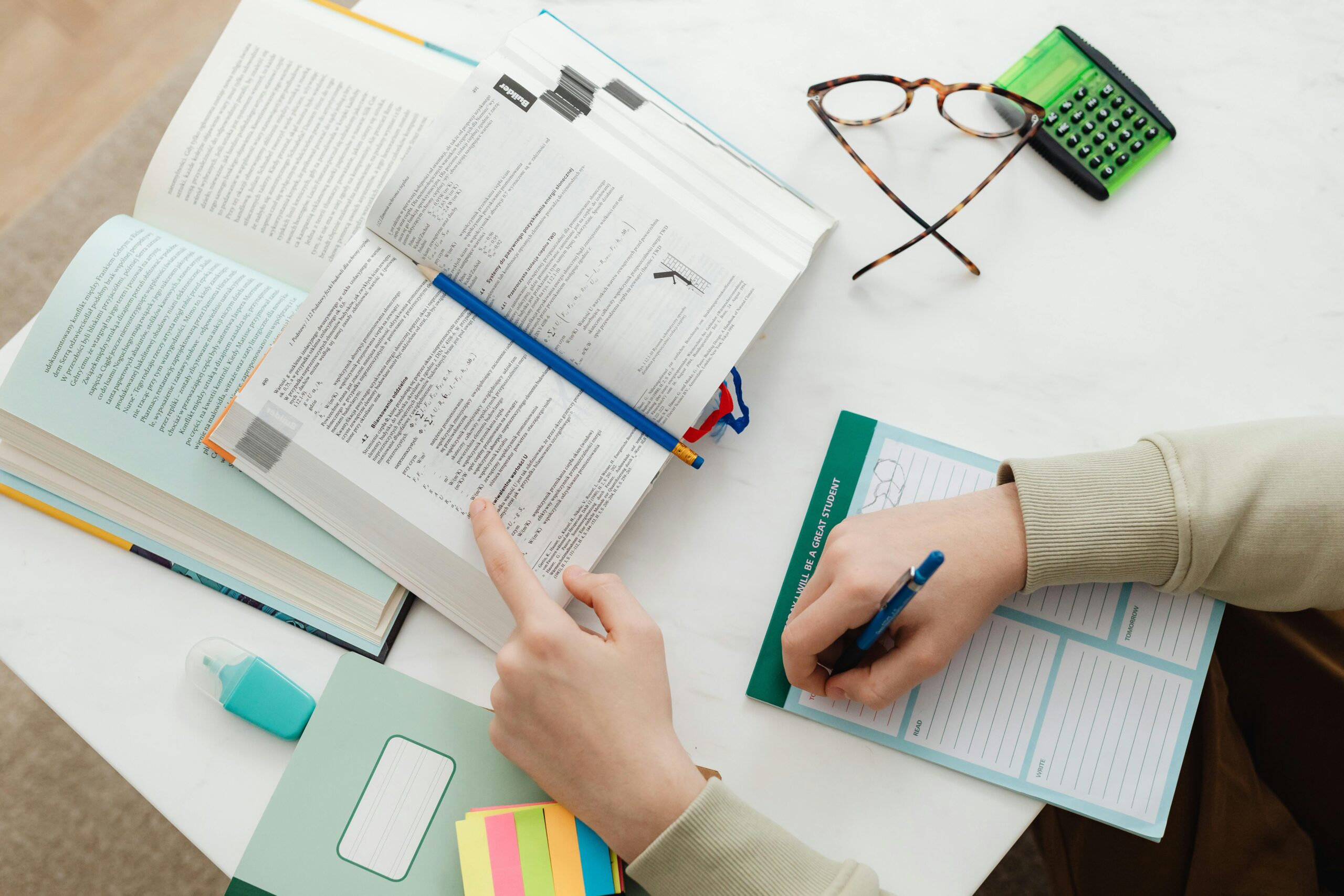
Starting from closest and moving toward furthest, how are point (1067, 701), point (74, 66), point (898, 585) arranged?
point (898, 585), point (1067, 701), point (74, 66)

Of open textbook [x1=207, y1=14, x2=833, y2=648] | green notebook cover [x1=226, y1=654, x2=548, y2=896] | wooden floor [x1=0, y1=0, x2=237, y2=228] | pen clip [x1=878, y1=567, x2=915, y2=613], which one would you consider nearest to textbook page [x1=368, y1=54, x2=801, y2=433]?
open textbook [x1=207, y1=14, x2=833, y2=648]

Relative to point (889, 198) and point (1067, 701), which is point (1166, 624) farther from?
point (889, 198)

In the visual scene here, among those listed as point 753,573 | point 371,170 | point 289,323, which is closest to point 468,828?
point 753,573

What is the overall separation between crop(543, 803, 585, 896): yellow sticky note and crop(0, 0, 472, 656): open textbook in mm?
219

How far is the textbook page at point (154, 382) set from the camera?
741 millimetres

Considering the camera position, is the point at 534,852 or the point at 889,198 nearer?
the point at 534,852

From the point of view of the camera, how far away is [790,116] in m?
0.79

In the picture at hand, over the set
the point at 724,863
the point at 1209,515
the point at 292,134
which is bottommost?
the point at 724,863

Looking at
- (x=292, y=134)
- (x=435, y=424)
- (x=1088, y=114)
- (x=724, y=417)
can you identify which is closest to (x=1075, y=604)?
(x=724, y=417)

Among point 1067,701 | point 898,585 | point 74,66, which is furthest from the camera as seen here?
point 74,66

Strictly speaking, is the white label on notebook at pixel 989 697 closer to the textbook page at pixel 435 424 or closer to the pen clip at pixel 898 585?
the pen clip at pixel 898 585

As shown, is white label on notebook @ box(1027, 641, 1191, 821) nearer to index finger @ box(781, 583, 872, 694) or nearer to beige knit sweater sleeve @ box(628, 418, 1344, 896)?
beige knit sweater sleeve @ box(628, 418, 1344, 896)

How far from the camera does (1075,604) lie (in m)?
0.71

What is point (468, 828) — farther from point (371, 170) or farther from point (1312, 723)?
point (1312, 723)
